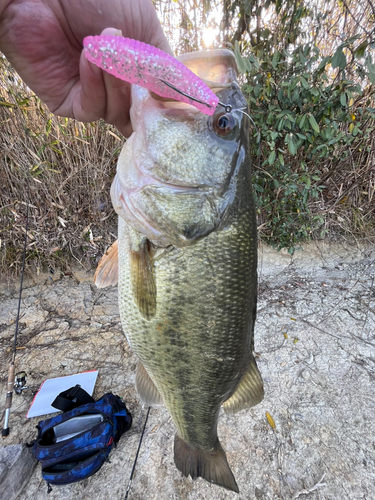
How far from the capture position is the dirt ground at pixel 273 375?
6.01 ft

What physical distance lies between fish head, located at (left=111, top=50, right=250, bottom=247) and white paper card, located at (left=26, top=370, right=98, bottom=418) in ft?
6.73

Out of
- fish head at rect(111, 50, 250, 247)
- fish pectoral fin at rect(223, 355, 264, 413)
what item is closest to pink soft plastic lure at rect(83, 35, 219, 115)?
fish head at rect(111, 50, 250, 247)

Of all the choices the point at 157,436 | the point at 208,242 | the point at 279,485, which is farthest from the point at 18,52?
the point at 279,485

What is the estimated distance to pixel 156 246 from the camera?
3.53ft

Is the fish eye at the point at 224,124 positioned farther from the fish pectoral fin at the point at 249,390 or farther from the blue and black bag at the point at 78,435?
the blue and black bag at the point at 78,435

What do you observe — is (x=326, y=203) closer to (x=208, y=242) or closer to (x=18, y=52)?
(x=208, y=242)

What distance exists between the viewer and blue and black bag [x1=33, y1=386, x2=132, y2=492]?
1.76 meters

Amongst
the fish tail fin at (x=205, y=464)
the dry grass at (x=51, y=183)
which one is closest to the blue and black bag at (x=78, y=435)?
the fish tail fin at (x=205, y=464)

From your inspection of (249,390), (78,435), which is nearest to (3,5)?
(249,390)

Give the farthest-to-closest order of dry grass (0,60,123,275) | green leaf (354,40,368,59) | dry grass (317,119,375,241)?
1. dry grass (317,119,375,241)
2. dry grass (0,60,123,275)
3. green leaf (354,40,368,59)

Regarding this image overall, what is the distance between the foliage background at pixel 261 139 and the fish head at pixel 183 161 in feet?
5.96

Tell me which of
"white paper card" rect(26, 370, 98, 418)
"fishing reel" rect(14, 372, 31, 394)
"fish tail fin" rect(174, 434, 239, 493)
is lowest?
"white paper card" rect(26, 370, 98, 418)

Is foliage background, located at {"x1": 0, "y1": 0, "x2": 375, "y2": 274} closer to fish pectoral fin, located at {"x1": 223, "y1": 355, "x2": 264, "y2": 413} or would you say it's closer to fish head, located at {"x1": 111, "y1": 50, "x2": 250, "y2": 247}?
fish head, located at {"x1": 111, "y1": 50, "x2": 250, "y2": 247}

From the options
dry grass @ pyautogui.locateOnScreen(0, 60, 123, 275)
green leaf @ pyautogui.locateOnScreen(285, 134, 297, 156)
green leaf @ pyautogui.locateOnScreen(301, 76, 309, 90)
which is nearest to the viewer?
green leaf @ pyautogui.locateOnScreen(301, 76, 309, 90)
